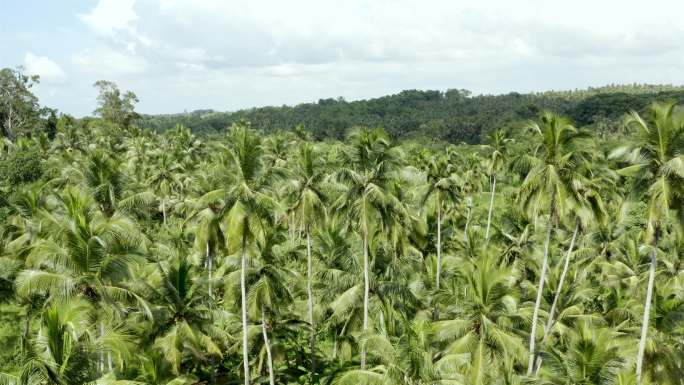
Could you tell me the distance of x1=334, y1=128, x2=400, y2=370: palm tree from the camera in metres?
23.5

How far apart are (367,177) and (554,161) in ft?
25.1

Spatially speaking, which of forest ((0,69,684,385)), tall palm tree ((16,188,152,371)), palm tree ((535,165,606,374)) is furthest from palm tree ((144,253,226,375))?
palm tree ((535,165,606,374))

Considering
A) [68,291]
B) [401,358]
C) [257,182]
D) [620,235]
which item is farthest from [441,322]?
[620,235]

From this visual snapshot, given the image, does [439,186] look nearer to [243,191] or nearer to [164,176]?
[243,191]

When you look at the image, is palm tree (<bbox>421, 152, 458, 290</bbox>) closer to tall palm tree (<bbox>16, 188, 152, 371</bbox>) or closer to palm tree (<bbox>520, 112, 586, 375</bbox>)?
palm tree (<bbox>520, 112, 586, 375</bbox>)

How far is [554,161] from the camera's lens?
22.3m

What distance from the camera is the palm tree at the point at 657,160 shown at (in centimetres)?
1762

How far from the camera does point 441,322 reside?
1972 centimetres

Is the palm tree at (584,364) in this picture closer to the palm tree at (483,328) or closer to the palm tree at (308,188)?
the palm tree at (483,328)

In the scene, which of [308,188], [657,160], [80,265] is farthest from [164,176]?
[657,160]

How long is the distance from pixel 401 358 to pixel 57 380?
29.5 feet

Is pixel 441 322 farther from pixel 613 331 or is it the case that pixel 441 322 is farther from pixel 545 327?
pixel 545 327

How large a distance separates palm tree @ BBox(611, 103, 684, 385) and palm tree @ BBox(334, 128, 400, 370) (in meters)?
8.91

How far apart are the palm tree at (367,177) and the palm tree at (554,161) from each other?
228 inches
